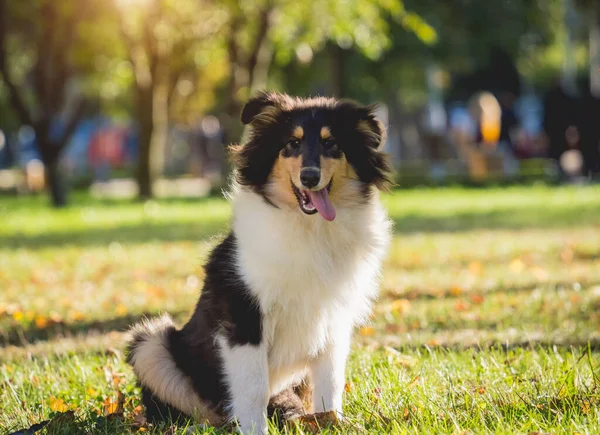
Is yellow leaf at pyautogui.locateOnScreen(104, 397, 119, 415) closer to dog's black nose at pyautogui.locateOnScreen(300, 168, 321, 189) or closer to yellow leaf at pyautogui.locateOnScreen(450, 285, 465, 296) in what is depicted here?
dog's black nose at pyautogui.locateOnScreen(300, 168, 321, 189)

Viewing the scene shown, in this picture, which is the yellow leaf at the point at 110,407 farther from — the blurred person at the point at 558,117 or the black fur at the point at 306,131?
the blurred person at the point at 558,117

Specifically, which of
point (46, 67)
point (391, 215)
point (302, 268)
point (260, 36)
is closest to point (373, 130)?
point (302, 268)

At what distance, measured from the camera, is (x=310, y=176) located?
14.8ft

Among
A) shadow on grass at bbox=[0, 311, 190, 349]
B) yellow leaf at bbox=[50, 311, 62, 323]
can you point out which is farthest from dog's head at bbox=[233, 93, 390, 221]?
yellow leaf at bbox=[50, 311, 62, 323]

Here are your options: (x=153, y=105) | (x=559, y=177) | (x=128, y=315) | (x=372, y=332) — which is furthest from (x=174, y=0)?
(x=372, y=332)

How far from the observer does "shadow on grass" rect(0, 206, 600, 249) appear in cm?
1441

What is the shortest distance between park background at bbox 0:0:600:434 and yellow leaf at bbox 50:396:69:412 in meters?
0.03

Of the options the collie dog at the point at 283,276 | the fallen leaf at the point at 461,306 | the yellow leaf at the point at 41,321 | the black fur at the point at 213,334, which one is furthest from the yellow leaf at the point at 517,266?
the black fur at the point at 213,334

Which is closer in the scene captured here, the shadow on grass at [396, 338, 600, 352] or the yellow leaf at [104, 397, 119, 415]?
the yellow leaf at [104, 397, 119, 415]

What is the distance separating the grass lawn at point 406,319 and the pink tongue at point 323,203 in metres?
0.79

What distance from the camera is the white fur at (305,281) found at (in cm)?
451

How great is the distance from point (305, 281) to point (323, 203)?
16.5 inches

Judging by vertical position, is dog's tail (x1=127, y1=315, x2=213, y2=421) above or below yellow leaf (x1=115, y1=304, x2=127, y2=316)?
above

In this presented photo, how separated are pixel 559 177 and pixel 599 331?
20.2 meters
